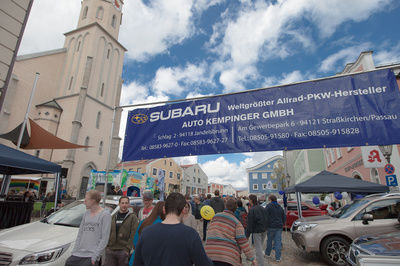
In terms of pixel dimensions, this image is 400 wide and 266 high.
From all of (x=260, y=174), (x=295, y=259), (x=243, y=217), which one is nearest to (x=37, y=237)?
(x=243, y=217)

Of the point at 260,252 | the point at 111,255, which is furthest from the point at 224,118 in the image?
the point at 260,252

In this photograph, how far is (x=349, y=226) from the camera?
5.83 m

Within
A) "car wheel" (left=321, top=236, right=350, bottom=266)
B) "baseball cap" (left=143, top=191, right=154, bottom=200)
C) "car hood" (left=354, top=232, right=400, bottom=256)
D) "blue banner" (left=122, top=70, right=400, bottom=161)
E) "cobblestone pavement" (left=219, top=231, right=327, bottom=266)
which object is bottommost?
"cobblestone pavement" (left=219, top=231, right=327, bottom=266)

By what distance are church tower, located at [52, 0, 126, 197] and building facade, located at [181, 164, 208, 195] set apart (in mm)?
27335

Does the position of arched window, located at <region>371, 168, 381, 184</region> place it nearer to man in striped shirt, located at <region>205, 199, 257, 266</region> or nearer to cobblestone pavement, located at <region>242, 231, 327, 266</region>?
cobblestone pavement, located at <region>242, 231, 327, 266</region>

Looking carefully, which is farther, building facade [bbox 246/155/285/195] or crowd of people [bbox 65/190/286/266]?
building facade [bbox 246/155/285/195]

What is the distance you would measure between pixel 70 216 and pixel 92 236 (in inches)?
87.8

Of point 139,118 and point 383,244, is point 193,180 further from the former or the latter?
point 383,244

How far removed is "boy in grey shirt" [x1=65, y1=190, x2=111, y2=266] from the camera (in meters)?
3.18

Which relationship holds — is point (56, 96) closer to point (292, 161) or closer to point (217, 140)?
point (217, 140)

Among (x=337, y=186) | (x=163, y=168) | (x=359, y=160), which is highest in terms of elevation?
(x=163, y=168)

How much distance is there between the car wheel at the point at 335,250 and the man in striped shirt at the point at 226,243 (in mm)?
4063

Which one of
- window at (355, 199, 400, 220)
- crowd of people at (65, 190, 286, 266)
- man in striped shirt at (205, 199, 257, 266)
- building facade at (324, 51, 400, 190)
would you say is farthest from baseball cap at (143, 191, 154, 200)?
building facade at (324, 51, 400, 190)

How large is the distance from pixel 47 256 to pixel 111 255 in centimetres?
106
